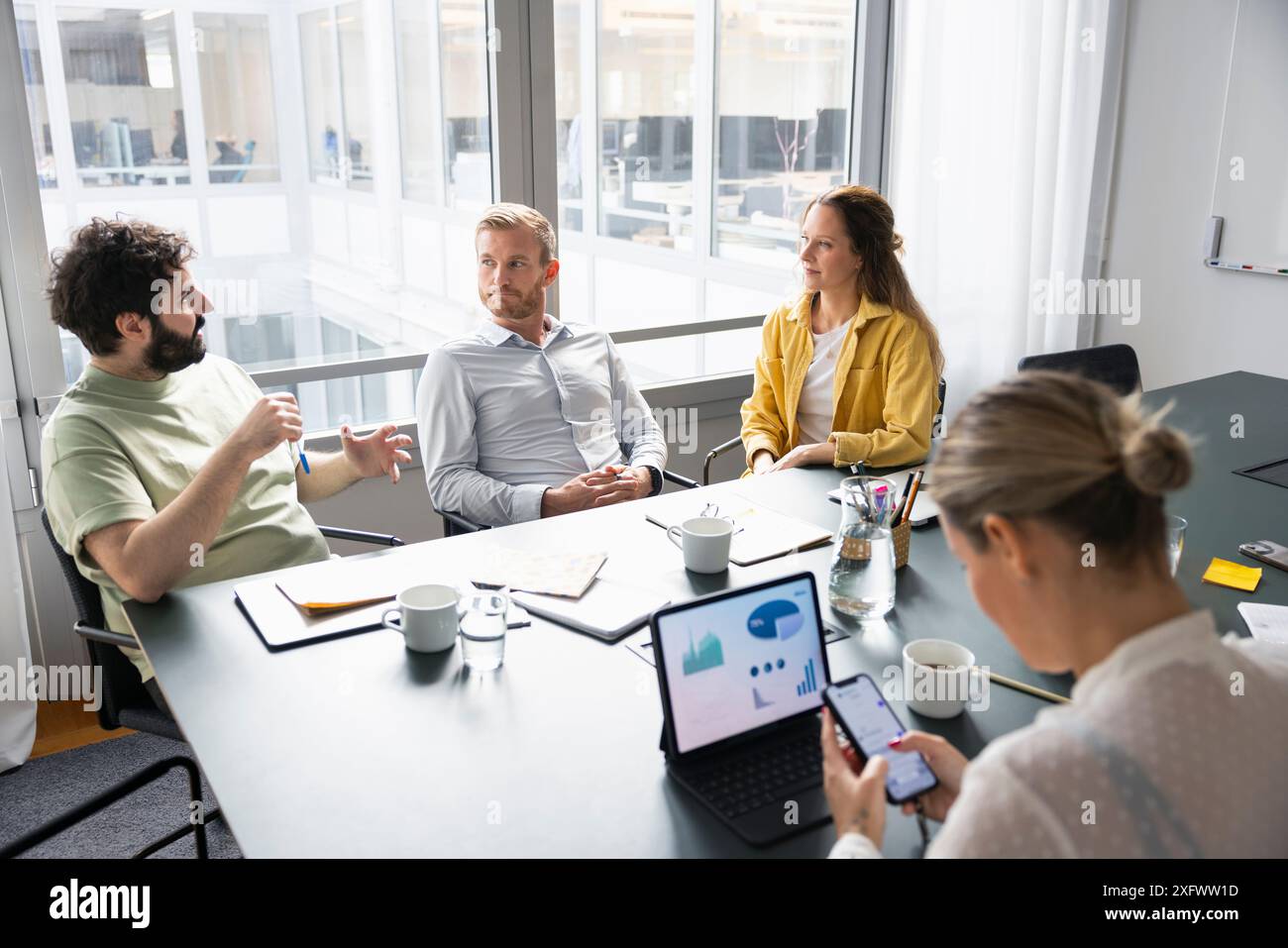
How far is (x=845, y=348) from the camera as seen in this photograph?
298cm

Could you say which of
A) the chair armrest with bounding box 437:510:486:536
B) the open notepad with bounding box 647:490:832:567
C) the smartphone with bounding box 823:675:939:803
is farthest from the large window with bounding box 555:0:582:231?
the smartphone with bounding box 823:675:939:803

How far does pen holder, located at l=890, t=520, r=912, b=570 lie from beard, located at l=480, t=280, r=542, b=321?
1.33 m

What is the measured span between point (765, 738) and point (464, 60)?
2708mm

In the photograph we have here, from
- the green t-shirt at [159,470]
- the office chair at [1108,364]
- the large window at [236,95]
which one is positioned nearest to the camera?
the green t-shirt at [159,470]

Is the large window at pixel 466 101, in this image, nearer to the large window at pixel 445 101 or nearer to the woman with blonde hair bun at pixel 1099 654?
the large window at pixel 445 101

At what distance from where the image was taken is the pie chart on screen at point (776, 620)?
1393 mm

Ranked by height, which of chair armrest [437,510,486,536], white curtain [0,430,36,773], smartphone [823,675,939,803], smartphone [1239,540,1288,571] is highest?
smartphone [823,675,939,803]

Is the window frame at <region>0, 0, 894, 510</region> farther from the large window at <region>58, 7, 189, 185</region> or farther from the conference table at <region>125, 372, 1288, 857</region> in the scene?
the conference table at <region>125, 372, 1288, 857</region>

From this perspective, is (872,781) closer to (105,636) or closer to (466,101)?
(105,636)

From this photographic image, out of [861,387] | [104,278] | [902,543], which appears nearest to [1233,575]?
[902,543]

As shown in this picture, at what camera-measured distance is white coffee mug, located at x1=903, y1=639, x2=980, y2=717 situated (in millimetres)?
1449

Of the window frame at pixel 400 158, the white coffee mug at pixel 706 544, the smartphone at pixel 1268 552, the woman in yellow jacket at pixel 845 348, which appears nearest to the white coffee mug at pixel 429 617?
the white coffee mug at pixel 706 544

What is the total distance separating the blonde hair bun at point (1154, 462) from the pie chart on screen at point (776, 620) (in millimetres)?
555
